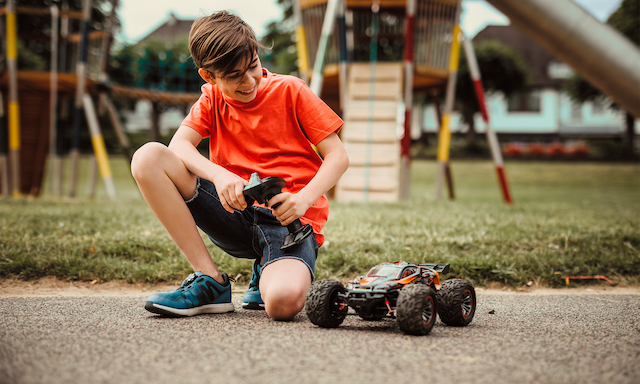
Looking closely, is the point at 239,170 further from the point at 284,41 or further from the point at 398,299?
the point at 284,41

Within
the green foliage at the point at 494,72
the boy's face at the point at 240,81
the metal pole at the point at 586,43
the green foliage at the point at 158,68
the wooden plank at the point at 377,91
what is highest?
the green foliage at the point at 494,72

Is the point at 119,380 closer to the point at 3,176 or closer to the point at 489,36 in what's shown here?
the point at 3,176

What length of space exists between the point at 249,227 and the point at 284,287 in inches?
15.4

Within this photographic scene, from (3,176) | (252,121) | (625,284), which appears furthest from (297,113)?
(3,176)

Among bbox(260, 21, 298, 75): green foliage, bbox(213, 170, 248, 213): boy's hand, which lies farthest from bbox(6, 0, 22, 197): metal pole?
bbox(260, 21, 298, 75): green foliage

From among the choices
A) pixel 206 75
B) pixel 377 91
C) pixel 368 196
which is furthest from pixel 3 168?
pixel 206 75

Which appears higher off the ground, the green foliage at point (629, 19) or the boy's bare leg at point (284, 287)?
the green foliage at point (629, 19)

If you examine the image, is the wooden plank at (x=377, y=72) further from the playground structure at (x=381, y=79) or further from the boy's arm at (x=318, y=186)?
the boy's arm at (x=318, y=186)

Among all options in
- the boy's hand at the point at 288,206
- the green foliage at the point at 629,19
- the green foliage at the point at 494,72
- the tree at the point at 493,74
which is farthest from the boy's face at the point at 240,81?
the green foliage at the point at 494,72

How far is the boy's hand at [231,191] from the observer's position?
1.96 m

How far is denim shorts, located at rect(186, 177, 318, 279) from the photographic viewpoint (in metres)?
2.19

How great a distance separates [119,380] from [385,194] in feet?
19.3

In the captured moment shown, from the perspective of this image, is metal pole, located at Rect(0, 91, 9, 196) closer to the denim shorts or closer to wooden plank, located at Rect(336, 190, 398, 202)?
wooden plank, located at Rect(336, 190, 398, 202)

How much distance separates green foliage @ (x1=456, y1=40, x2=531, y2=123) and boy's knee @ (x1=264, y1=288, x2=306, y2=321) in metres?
25.7
